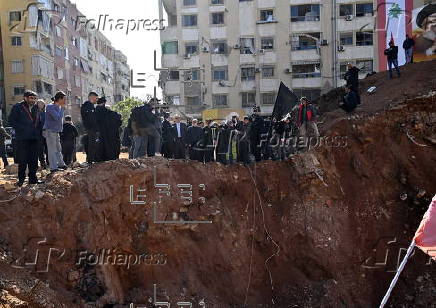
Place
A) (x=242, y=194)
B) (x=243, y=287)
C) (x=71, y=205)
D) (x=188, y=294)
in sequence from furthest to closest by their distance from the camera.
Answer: (x=242, y=194), (x=243, y=287), (x=188, y=294), (x=71, y=205)

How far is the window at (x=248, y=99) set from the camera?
34.9 metres

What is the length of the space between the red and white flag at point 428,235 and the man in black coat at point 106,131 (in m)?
5.80

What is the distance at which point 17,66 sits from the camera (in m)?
36.8

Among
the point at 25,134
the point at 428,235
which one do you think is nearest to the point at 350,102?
the point at 428,235

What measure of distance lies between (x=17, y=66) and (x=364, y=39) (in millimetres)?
27357

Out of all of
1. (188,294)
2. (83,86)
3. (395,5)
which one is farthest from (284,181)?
(83,86)

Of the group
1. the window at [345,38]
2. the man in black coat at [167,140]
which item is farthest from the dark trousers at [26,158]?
the window at [345,38]

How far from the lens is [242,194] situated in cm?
955

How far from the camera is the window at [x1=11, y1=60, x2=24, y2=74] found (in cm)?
3675

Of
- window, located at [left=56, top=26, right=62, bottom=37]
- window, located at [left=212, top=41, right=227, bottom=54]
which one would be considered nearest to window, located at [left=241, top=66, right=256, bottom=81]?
window, located at [left=212, top=41, right=227, bottom=54]

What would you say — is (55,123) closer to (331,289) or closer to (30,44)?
(331,289)

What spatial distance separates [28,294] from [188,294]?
306 cm

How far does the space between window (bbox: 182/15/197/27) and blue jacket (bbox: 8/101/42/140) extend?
1132 inches

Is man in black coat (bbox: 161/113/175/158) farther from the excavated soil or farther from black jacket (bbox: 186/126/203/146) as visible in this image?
the excavated soil
